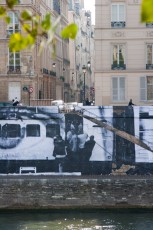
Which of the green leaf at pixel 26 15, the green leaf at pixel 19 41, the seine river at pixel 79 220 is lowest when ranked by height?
the seine river at pixel 79 220

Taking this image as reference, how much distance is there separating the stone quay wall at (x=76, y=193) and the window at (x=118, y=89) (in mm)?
10065

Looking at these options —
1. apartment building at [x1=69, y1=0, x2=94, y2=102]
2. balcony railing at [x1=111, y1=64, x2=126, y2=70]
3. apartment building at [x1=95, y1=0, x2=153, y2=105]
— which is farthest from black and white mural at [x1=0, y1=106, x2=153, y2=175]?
apartment building at [x1=69, y1=0, x2=94, y2=102]

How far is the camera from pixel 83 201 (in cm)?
2958

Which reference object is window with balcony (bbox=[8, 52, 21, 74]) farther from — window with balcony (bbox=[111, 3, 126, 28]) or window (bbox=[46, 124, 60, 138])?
window (bbox=[46, 124, 60, 138])

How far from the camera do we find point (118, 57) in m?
39.5

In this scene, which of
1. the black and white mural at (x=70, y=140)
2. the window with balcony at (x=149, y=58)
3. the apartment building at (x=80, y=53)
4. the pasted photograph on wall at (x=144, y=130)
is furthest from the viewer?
the apartment building at (x=80, y=53)

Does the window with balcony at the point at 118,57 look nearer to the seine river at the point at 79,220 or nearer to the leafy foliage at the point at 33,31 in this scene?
the seine river at the point at 79,220

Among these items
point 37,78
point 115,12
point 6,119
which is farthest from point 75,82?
point 6,119

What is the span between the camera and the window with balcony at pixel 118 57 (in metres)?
39.3

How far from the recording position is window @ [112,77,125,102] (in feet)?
129

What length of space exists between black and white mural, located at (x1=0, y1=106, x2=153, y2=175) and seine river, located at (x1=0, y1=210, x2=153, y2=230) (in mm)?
3350

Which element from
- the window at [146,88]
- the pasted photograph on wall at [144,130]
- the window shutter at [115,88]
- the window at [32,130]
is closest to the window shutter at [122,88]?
the window shutter at [115,88]

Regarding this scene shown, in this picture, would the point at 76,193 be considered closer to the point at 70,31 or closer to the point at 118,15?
the point at 118,15

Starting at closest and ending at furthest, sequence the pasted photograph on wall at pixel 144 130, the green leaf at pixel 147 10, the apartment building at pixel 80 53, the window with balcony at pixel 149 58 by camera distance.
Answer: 1. the green leaf at pixel 147 10
2. the pasted photograph on wall at pixel 144 130
3. the window with balcony at pixel 149 58
4. the apartment building at pixel 80 53
